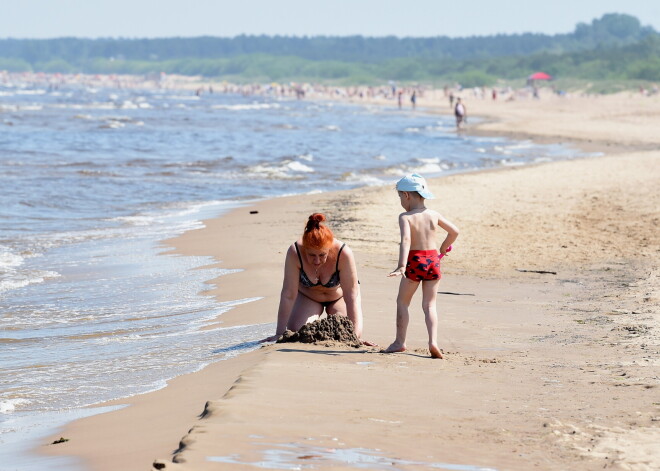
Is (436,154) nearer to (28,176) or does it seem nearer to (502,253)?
(28,176)

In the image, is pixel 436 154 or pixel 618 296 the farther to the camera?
pixel 436 154

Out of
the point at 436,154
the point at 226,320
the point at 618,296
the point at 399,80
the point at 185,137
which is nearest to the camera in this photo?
the point at 226,320

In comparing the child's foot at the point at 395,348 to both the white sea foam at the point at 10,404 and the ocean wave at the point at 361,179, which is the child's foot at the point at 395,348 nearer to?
the white sea foam at the point at 10,404

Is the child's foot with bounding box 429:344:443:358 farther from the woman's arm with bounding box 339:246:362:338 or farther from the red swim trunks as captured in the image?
the woman's arm with bounding box 339:246:362:338

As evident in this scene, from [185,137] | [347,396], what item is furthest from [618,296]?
[185,137]

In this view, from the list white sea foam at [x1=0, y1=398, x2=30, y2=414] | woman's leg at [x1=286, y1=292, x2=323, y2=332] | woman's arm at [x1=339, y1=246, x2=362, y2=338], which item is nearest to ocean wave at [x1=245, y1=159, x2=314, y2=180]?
woman's leg at [x1=286, y1=292, x2=323, y2=332]

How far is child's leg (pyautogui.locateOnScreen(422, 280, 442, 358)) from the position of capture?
6.30 m

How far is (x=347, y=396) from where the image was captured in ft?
17.0

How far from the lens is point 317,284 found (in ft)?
22.0

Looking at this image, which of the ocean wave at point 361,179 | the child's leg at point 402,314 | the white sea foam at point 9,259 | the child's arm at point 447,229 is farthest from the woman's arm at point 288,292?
the ocean wave at point 361,179

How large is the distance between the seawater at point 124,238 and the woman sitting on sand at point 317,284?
396mm

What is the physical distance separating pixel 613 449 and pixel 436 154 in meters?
29.0

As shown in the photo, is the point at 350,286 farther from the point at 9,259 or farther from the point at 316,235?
the point at 9,259

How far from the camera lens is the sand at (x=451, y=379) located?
4.22 meters
